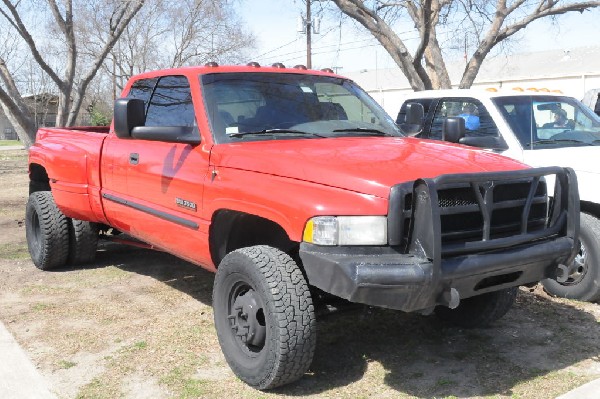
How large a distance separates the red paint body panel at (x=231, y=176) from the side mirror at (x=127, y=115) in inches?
10.1

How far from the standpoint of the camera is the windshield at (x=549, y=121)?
237 inches

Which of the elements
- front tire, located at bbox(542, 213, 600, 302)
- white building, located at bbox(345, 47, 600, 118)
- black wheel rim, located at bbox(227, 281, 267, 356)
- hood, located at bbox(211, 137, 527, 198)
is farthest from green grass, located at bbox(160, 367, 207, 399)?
white building, located at bbox(345, 47, 600, 118)

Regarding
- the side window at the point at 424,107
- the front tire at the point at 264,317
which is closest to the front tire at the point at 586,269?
the side window at the point at 424,107

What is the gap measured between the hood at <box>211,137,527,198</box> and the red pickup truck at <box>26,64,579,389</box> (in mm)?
11

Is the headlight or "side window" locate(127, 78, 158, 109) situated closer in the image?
the headlight

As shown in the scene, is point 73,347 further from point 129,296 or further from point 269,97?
point 269,97

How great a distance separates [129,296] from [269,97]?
7.43ft

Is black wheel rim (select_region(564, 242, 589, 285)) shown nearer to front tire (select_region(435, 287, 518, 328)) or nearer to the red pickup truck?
front tire (select_region(435, 287, 518, 328))

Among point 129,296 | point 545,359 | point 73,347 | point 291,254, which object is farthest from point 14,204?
point 545,359

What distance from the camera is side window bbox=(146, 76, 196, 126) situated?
4.71 meters

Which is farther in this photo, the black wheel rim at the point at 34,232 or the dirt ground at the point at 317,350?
the black wheel rim at the point at 34,232

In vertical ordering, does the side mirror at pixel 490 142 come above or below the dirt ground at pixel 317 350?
above

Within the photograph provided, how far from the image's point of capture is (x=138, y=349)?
439 cm

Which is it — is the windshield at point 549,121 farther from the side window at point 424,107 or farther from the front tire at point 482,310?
the front tire at point 482,310
